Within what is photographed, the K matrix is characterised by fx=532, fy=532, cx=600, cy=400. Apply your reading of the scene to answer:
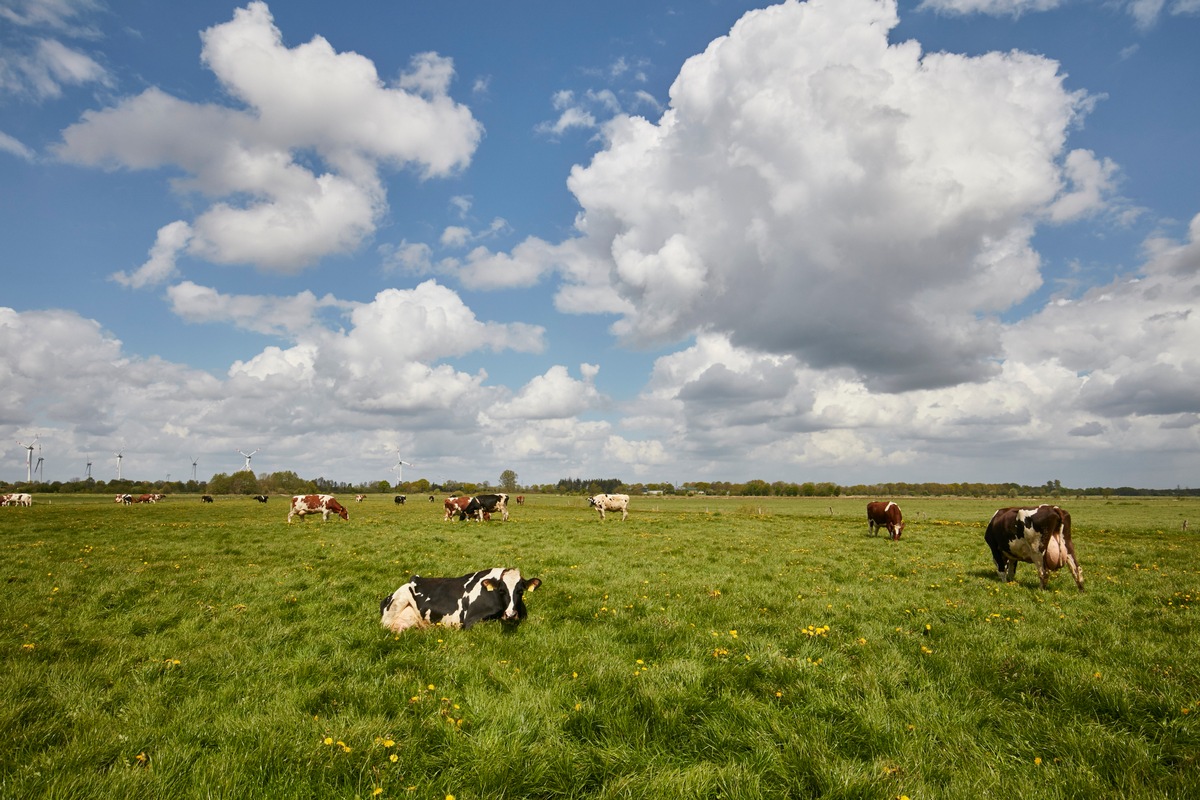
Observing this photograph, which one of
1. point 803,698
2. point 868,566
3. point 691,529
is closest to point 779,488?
point 691,529

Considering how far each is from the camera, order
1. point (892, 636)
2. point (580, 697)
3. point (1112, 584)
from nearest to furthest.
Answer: point (580, 697), point (892, 636), point (1112, 584)

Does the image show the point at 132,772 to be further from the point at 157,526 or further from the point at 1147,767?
the point at 157,526

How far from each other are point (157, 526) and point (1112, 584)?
1479 inches

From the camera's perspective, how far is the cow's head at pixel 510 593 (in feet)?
31.0

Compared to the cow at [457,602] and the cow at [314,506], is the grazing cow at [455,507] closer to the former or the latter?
the cow at [314,506]

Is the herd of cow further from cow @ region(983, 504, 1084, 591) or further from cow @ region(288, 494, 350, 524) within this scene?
cow @ region(288, 494, 350, 524)

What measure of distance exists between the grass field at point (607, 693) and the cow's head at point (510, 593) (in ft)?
1.19

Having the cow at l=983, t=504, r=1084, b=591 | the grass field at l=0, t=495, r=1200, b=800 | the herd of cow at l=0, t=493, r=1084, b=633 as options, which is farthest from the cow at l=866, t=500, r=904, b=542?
the grass field at l=0, t=495, r=1200, b=800

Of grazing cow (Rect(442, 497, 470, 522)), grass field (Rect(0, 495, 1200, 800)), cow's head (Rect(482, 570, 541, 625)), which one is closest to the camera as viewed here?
grass field (Rect(0, 495, 1200, 800))

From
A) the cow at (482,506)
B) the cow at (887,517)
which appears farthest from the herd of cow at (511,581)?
the cow at (482,506)

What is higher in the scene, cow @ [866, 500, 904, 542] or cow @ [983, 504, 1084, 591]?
cow @ [983, 504, 1084, 591]

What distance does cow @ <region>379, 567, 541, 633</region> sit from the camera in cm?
923

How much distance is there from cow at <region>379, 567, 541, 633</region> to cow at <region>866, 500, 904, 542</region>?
86.5 ft

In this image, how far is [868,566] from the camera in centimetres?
1648
